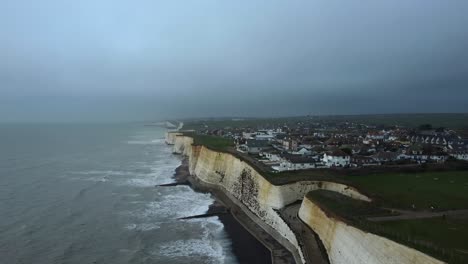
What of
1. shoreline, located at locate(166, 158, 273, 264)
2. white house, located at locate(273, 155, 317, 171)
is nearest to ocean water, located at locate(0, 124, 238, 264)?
shoreline, located at locate(166, 158, 273, 264)

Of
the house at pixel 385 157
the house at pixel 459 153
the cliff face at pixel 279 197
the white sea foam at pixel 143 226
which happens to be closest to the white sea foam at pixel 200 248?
the white sea foam at pixel 143 226

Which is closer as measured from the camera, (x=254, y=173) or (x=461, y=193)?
(x=461, y=193)

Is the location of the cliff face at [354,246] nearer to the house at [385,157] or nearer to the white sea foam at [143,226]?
the white sea foam at [143,226]

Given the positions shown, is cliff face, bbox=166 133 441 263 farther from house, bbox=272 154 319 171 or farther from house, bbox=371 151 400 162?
house, bbox=371 151 400 162

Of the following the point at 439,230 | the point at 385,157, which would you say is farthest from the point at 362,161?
the point at 439,230

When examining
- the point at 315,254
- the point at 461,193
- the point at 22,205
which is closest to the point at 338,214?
the point at 315,254

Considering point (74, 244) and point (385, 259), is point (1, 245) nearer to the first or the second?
point (74, 244)

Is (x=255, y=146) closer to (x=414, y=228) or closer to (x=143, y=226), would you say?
(x=143, y=226)
